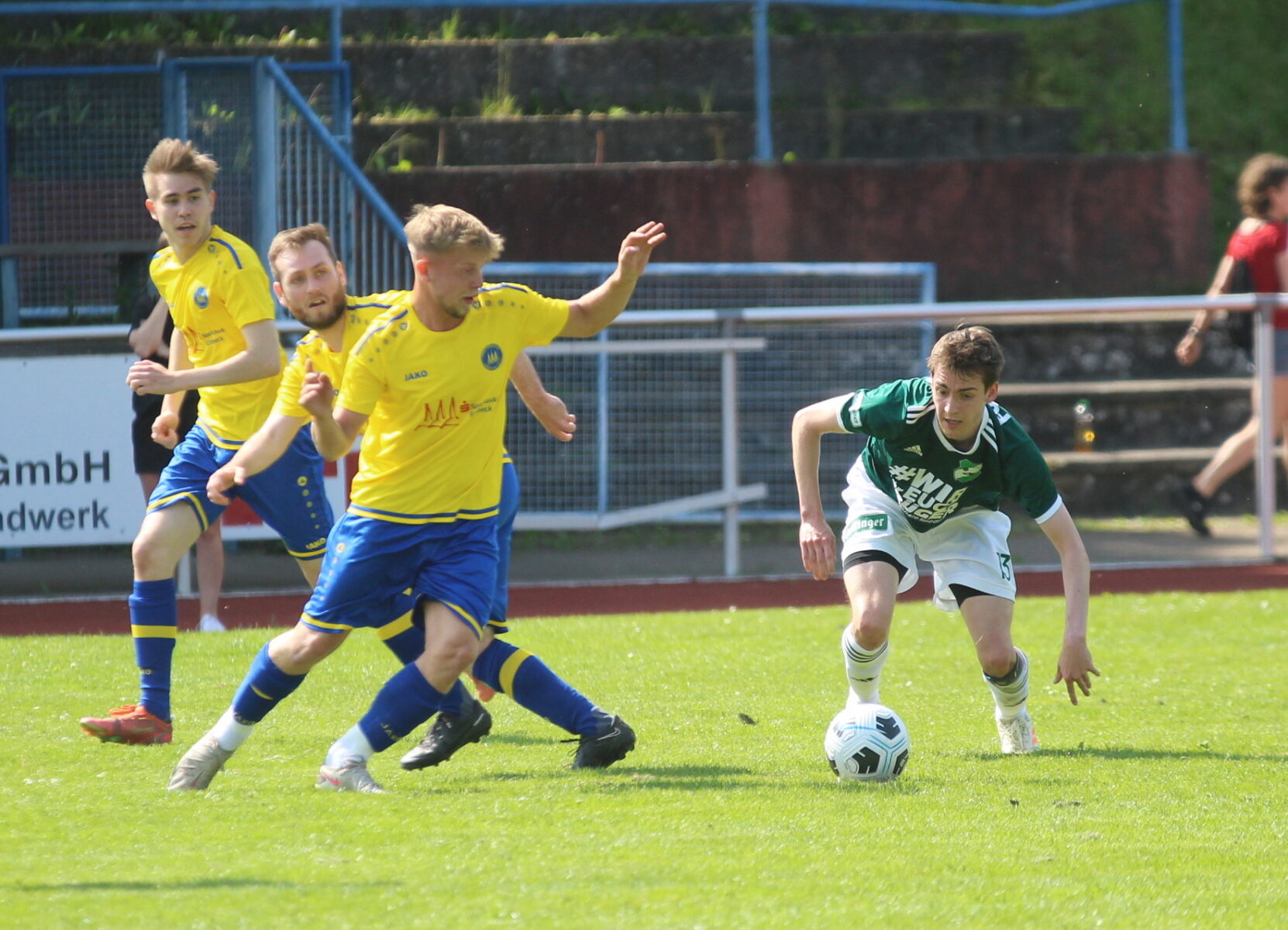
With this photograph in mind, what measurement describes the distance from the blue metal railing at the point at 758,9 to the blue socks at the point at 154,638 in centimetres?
690

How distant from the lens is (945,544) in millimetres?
5691

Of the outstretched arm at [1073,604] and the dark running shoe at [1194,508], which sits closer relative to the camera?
the outstretched arm at [1073,604]

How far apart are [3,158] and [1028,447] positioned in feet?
32.2

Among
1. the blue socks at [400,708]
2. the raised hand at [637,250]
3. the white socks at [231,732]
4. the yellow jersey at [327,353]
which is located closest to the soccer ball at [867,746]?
the blue socks at [400,708]

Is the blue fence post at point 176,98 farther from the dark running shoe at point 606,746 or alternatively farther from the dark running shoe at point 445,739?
the dark running shoe at point 606,746

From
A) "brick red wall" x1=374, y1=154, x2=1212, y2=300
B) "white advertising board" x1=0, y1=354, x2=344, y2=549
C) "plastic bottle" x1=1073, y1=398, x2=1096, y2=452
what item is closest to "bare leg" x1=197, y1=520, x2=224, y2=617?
"white advertising board" x1=0, y1=354, x2=344, y2=549

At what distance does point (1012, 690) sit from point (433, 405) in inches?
85.6

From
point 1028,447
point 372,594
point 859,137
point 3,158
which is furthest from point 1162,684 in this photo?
point 3,158

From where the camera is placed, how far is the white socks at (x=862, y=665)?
540 cm

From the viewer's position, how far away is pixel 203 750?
4.72 m

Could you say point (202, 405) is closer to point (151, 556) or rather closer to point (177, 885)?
point (151, 556)

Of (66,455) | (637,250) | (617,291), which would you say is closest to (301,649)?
(617,291)

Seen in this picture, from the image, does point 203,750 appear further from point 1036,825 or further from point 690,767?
point 1036,825

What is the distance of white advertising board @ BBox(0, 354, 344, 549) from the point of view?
935 cm
